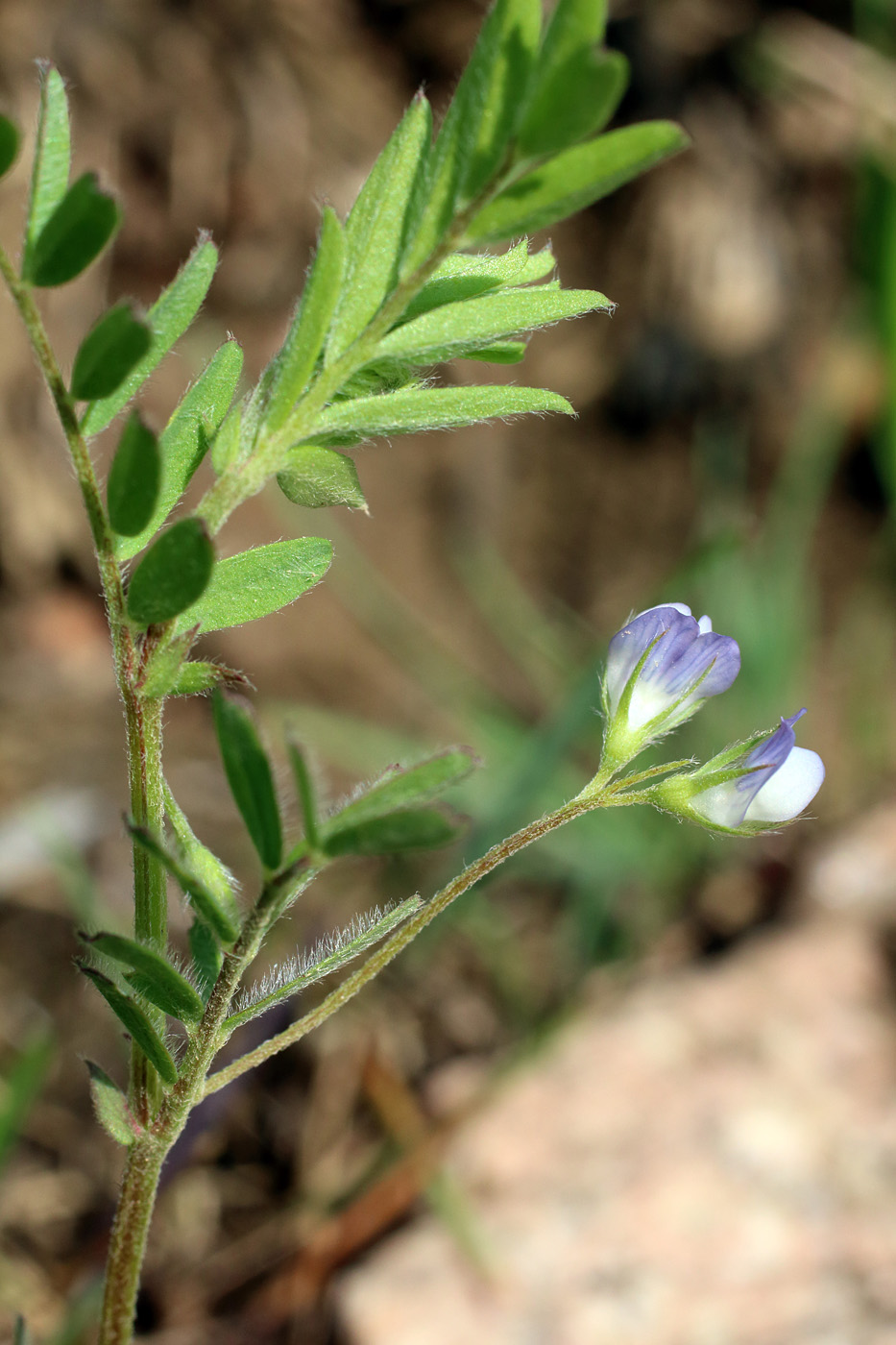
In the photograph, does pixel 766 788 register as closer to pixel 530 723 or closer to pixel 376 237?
pixel 376 237

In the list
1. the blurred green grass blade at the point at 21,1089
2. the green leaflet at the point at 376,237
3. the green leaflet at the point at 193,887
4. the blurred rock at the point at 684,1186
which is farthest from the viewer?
the blurred rock at the point at 684,1186

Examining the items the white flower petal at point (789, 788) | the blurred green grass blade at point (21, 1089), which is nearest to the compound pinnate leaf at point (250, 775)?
the white flower petal at point (789, 788)

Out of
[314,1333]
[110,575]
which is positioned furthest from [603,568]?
[110,575]

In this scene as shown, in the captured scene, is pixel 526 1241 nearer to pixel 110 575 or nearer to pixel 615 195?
pixel 110 575

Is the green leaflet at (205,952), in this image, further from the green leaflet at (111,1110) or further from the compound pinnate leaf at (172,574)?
the compound pinnate leaf at (172,574)

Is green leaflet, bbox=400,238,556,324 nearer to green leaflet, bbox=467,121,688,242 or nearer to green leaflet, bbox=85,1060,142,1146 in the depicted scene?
green leaflet, bbox=467,121,688,242

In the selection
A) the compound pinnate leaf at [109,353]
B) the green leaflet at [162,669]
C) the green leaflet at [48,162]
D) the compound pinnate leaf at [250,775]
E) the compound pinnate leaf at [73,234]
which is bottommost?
the compound pinnate leaf at [250,775]

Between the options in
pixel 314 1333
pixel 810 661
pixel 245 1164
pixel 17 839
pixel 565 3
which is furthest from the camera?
pixel 810 661
